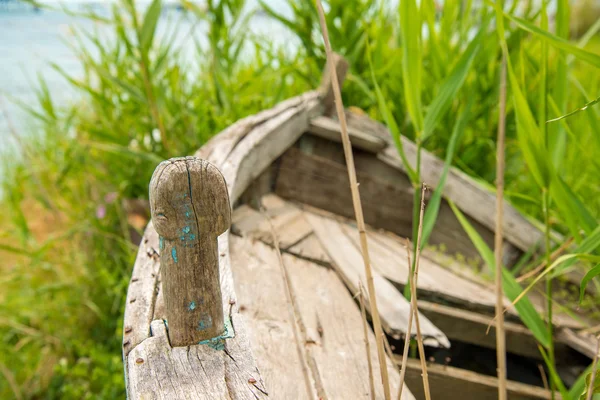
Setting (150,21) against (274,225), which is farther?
(274,225)

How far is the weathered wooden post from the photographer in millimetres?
743

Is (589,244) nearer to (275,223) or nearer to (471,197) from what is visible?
(471,197)

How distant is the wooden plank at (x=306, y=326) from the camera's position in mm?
1023

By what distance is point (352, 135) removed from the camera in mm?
2164

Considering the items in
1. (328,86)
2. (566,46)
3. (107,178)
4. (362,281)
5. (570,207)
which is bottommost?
(107,178)

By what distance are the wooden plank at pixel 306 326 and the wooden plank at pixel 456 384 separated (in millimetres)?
262

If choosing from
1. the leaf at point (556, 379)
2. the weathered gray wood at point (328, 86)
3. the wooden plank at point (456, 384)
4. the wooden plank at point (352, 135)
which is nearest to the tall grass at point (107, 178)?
the weathered gray wood at point (328, 86)

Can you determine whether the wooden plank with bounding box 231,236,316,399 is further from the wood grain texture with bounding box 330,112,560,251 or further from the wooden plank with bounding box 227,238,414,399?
the wood grain texture with bounding box 330,112,560,251

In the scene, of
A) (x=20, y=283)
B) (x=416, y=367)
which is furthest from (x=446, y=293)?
(x=20, y=283)

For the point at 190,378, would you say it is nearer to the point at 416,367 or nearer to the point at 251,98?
the point at 416,367

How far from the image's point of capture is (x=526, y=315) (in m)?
1.06

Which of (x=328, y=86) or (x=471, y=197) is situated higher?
(x=328, y=86)

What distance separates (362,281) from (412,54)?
25.0 inches

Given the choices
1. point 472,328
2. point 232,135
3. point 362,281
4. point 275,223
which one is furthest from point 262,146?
point 472,328
